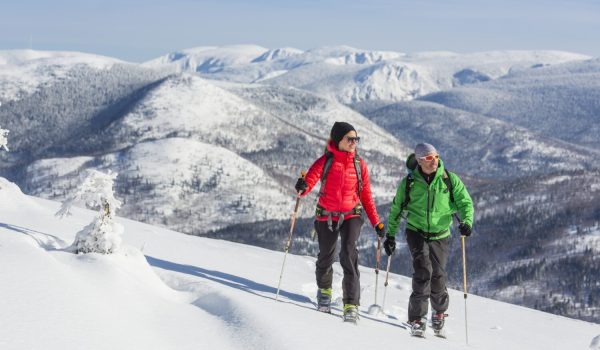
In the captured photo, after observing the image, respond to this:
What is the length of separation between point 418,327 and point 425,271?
1.07 meters

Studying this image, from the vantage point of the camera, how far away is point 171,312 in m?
9.00

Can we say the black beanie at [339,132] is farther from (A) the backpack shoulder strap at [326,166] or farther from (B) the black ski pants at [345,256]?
(B) the black ski pants at [345,256]

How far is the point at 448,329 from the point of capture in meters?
13.1

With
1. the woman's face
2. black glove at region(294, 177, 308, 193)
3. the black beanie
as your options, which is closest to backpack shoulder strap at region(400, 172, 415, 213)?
the woman's face

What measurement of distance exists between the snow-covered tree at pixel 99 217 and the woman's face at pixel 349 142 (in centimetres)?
441

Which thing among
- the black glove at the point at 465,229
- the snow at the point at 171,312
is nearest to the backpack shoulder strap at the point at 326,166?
the snow at the point at 171,312

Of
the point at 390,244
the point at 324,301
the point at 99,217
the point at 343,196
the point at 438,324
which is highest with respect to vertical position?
the point at 343,196

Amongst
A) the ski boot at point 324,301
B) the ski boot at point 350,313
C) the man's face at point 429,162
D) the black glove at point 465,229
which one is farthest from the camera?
the ski boot at point 324,301

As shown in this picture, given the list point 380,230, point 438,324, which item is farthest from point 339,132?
point 438,324

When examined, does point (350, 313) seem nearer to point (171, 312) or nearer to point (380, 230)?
point (380, 230)

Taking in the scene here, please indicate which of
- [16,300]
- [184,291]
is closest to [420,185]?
[184,291]

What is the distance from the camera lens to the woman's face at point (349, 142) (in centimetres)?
1145

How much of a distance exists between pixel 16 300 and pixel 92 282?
67.7 inches

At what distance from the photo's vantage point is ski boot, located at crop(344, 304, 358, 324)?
34.6 feet
